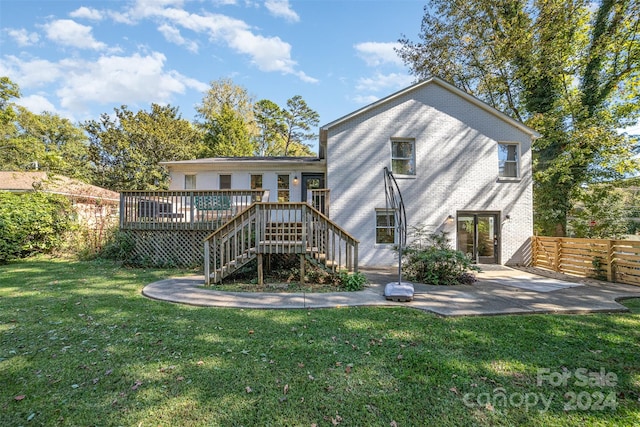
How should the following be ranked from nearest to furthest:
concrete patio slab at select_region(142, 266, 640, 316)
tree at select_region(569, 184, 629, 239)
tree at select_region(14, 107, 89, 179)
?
1. concrete patio slab at select_region(142, 266, 640, 316)
2. tree at select_region(569, 184, 629, 239)
3. tree at select_region(14, 107, 89, 179)

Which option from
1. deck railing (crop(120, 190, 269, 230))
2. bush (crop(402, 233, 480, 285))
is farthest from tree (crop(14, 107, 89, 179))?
bush (crop(402, 233, 480, 285))

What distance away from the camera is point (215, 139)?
23.9 metres

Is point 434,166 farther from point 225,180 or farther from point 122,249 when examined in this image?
point 122,249

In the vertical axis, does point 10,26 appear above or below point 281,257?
above

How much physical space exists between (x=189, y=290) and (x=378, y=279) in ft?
16.6

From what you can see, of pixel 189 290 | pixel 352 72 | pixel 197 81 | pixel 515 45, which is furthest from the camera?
pixel 197 81

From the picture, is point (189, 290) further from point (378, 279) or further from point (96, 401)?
point (378, 279)

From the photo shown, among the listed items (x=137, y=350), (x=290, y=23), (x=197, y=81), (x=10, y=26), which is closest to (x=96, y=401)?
(x=137, y=350)

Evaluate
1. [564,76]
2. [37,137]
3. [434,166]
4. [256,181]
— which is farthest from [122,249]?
[37,137]


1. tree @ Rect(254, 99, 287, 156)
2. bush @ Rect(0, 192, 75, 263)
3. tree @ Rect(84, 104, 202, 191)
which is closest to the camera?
bush @ Rect(0, 192, 75, 263)

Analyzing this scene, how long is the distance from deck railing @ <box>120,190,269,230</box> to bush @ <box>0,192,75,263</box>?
3967 millimetres

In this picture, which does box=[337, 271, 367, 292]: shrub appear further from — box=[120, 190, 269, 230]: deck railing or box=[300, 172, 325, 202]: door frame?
box=[300, 172, 325, 202]: door frame

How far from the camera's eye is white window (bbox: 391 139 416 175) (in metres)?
11.3

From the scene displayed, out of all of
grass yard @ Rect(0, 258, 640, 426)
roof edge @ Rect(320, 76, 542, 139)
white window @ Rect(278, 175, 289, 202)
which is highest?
roof edge @ Rect(320, 76, 542, 139)
